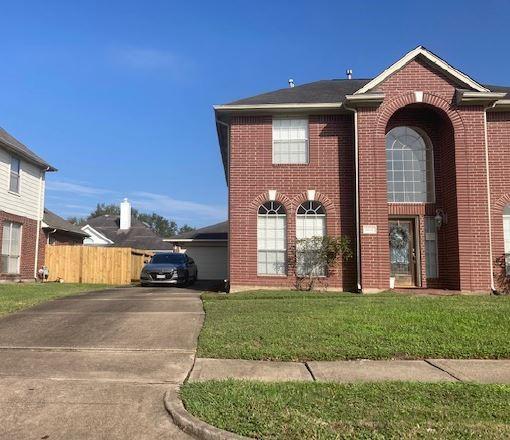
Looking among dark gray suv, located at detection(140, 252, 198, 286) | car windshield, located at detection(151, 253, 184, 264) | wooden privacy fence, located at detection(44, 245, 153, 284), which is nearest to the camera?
dark gray suv, located at detection(140, 252, 198, 286)

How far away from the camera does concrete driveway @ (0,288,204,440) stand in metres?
4.66

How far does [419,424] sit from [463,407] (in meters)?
0.76

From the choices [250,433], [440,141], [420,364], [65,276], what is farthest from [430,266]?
[65,276]

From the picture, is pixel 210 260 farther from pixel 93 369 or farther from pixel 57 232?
pixel 93 369

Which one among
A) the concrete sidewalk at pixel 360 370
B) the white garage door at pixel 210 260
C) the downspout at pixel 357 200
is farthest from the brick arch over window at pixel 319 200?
the white garage door at pixel 210 260

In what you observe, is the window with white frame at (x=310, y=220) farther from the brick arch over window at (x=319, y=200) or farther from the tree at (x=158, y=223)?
the tree at (x=158, y=223)

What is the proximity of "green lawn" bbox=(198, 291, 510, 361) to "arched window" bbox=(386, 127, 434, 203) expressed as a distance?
4.88m

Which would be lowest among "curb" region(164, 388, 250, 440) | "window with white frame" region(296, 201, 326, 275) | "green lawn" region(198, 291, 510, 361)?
"curb" region(164, 388, 250, 440)

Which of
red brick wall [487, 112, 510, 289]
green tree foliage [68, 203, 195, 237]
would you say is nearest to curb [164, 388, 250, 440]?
red brick wall [487, 112, 510, 289]

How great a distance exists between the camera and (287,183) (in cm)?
1596

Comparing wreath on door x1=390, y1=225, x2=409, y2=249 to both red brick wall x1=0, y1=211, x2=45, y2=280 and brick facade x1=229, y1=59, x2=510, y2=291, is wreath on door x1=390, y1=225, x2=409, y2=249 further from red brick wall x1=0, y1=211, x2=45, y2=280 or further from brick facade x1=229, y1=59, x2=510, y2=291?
red brick wall x1=0, y1=211, x2=45, y2=280

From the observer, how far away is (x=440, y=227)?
52.1ft

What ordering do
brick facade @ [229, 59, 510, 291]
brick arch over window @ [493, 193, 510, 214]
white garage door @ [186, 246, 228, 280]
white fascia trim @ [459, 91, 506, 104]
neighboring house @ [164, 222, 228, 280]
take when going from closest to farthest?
brick facade @ [229, 59, 510, 291] < white fascia trim @ [459, 91, 506, 104] < brick arch over window @ [493, 193, 510, 214] < neighboring house @ [164, 222, 228, 280] < white garage door @ [186, 246, 228, 280]

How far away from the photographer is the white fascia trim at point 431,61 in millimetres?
15281
